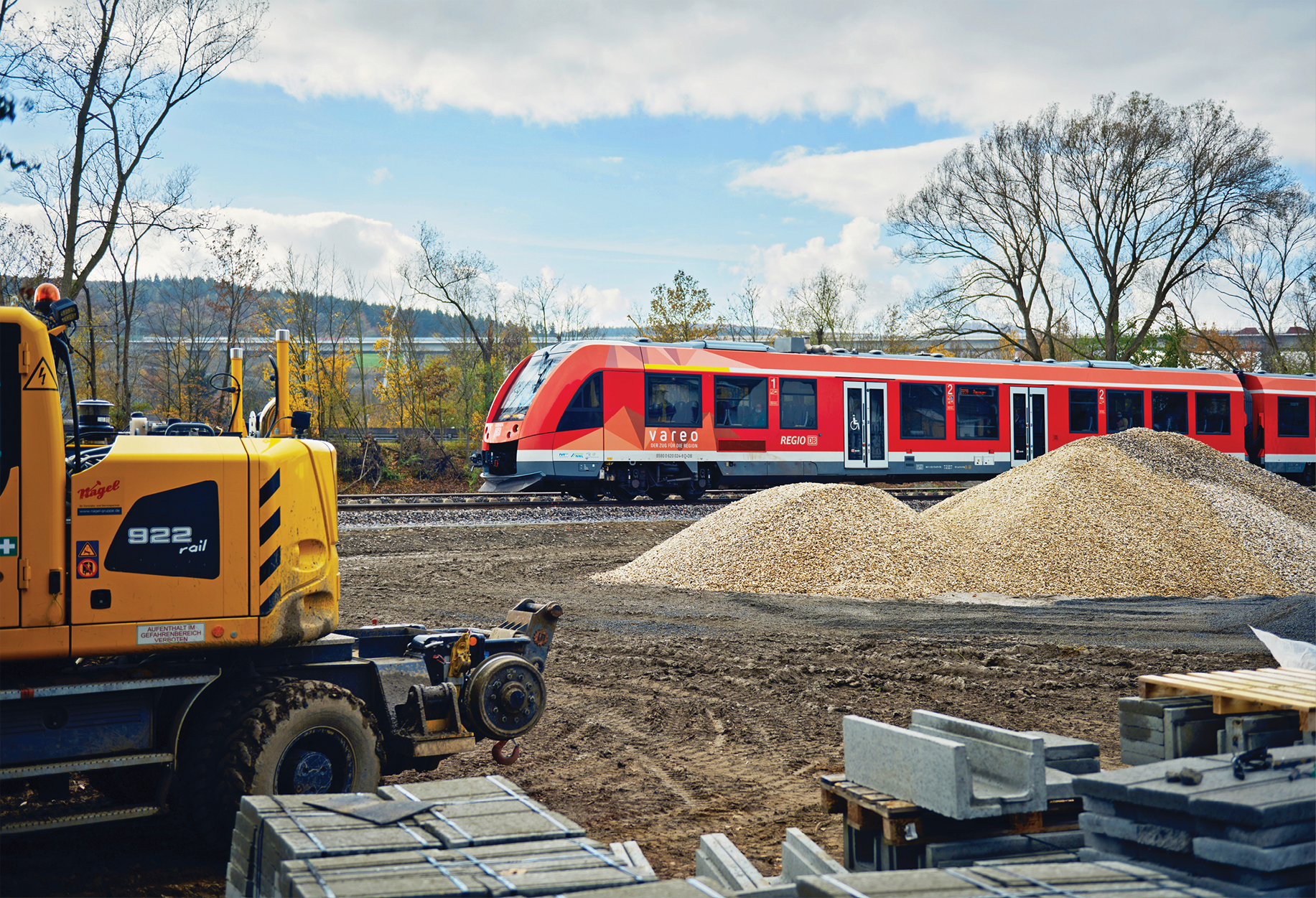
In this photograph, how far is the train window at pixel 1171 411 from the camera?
28828 mm

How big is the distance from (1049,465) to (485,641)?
45.2ft

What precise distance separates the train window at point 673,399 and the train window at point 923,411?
572 cm

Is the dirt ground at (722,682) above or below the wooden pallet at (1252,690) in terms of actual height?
below

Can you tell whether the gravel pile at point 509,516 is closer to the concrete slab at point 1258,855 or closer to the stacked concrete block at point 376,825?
the stacked concrete block at point 376,825

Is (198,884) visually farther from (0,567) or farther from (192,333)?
(192,333)

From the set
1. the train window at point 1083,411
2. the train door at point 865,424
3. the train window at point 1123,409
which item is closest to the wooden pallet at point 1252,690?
the train door at point 865,424

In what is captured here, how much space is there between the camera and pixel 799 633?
440 inches

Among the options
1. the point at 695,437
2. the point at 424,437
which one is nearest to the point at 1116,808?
the point at 695,437

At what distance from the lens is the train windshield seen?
21438 millimetres

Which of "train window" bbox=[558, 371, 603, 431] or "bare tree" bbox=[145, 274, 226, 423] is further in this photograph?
"bare tree" bbox=[145, 274, 226, 423]

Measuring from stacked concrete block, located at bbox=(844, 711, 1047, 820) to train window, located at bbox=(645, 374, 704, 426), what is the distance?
17787 mm

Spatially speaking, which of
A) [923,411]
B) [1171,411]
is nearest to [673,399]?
[923,411]

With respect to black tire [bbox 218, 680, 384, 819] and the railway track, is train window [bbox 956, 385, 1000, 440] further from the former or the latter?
black tire [bbox 218, 680, 384, 819]

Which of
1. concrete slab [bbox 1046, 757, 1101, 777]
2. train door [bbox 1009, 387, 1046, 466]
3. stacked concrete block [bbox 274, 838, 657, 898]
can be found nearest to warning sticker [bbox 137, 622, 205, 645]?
stacked concrete block [bbox 274, 838, 657, 898]
